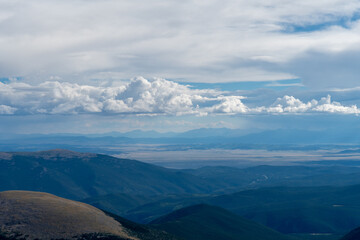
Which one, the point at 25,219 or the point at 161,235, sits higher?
the point at 25,219

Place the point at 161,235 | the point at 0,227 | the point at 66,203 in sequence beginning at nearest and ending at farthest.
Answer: the point at 0,227, the point at 66,203, the point at 161,235

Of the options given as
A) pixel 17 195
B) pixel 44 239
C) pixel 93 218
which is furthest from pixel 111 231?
pixel 17 195

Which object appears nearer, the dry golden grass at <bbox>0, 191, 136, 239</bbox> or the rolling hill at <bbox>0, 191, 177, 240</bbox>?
the rolling hill at <bbox>0, 191, 177, 240</bbox>

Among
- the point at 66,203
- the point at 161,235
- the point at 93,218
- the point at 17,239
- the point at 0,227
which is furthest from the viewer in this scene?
the point at 161,235

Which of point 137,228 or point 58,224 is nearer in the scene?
point 58,224

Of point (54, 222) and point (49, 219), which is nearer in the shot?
point (54, 222)

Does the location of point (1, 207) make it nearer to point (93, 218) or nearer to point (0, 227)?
point (0, 227)

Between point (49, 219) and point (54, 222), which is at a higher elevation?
point (49, 219)

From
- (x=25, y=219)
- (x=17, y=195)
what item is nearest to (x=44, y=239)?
(x=25, y=219)

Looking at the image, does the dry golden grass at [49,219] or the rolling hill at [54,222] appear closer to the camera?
the rolling hill at [54,222]
